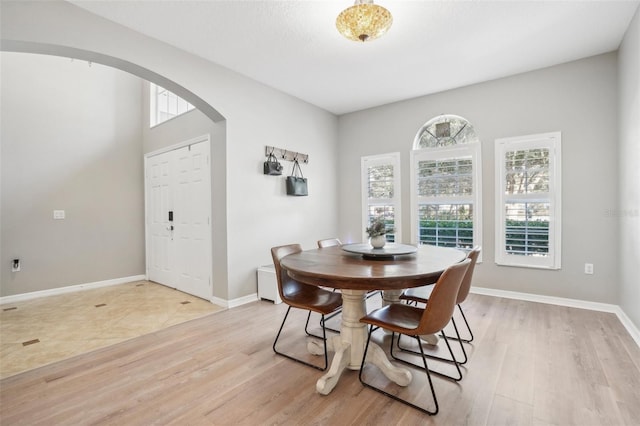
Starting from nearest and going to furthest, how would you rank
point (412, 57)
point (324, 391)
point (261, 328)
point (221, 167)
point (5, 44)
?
1. point (324, 391)
2. point (5, 44)
3. point (261, 328)
4. point (412, 57)
5. point (221, 167)

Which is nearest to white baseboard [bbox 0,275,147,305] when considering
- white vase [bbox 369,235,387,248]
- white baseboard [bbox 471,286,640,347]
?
white vase [bbox 369,235,387,248]

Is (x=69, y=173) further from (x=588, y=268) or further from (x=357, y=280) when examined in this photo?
(x=588, y=268)

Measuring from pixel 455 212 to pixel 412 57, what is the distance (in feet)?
6.90

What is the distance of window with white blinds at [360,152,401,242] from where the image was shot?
458 centimetres

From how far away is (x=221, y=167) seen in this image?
11.5 ft

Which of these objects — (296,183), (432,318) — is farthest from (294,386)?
(296,183)

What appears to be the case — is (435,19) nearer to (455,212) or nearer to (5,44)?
(455,212)

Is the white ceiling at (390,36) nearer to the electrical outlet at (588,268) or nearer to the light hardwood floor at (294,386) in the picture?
the electrical outlet at (588,268)

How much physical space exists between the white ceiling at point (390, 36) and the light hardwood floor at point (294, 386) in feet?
9.04

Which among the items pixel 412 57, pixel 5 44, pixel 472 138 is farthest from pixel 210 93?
pixel 472 138

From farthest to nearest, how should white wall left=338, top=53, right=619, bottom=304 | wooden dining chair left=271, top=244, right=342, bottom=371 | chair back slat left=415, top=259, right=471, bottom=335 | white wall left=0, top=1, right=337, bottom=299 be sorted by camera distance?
white wall left=338, top=53, right=619, bottom=304 → white wall left=0, top=1, right=337, bottom=299 → wooden dining chair left=271, top=244, right=342, bottom=371 → chair back slat left=415, top=259, right=471, bottom=335

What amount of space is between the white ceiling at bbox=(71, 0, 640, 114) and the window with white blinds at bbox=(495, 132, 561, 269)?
96cm

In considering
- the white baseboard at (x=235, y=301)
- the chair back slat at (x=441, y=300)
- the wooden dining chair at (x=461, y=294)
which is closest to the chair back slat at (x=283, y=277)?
the wooden dining chair at (x=461, y=294)

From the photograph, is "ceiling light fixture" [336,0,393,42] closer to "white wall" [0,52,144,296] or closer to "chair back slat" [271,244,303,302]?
"chair back slat" [271,244,303,302]
